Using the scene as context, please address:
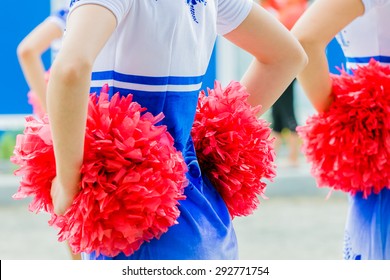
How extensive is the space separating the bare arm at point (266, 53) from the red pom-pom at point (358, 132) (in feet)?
1.08

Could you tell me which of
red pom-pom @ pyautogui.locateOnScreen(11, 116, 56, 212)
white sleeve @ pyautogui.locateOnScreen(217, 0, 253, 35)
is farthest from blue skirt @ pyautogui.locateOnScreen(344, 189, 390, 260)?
red pom-pom @ pyautogui.locateOnScreen(11, 116, 56, 212)

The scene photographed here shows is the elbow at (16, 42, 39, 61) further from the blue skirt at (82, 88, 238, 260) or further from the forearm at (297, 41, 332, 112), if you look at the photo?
the blue skirt at (82, 88, 238, 260)

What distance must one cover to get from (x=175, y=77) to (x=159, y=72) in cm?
5

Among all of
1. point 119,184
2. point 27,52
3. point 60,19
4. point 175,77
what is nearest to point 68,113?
point 119,184

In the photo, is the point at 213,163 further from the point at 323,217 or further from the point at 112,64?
the point at 323,217

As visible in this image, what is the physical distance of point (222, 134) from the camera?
5.86 ft

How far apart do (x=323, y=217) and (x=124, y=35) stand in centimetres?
455

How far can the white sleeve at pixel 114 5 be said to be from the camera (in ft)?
4.54

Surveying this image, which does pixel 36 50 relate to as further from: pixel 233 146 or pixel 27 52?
pixel 233 146

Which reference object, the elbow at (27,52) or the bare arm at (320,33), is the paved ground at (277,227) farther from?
the bare arm at (320,33)

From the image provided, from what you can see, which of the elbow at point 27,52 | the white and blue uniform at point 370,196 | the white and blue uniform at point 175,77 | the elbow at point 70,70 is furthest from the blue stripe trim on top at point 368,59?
the elbow at point 27,52

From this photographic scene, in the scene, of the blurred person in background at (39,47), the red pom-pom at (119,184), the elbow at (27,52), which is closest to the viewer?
the red pom-pom at (119,184)
